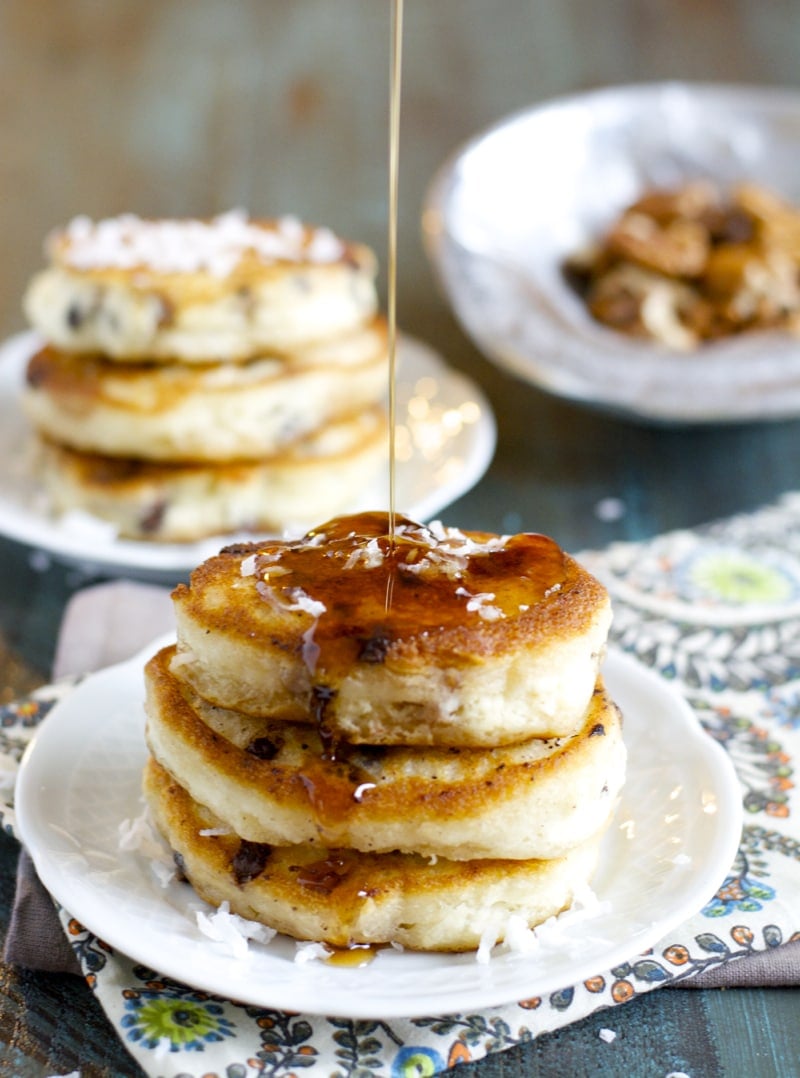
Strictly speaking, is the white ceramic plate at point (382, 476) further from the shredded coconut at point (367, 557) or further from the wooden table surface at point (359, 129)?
the shredded coconut at point (367, 557)

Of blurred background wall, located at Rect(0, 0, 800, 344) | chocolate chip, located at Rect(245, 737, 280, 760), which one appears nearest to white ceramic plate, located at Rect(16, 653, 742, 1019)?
chocolate chip, located at Rect(245, 737, 280, 760)

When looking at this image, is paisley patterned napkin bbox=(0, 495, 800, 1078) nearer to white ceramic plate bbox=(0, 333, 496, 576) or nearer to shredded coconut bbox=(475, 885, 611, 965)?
shredded coconut bbox=(475, 885, 611, 965)

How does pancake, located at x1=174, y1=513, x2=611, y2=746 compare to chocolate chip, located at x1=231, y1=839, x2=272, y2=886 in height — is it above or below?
above

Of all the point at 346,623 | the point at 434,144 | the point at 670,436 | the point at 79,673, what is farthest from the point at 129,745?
the point at 434,144

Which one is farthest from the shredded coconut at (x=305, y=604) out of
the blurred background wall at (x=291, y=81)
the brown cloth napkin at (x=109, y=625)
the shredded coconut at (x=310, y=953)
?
the blurred background wall at (x=291, y=81)

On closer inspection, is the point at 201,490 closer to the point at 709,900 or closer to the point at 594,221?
the point at 709,900
